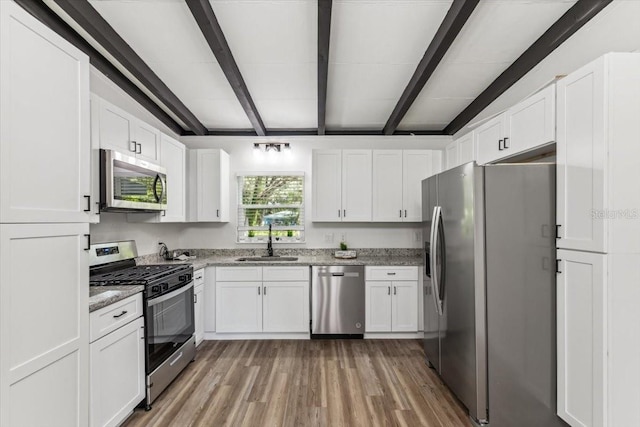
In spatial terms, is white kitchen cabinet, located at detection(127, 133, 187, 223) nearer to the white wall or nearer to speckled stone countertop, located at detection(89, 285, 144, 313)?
the white wall

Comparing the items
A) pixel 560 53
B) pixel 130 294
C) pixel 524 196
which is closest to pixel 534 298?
pixel 524 196

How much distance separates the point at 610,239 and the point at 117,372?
2.94 meters

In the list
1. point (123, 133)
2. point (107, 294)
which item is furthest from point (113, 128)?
point (107, 294)

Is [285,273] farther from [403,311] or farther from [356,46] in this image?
[356,46]

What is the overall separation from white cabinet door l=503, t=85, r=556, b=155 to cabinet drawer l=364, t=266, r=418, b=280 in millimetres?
1799

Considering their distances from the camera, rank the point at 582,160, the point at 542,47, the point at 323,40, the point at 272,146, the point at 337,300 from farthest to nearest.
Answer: the point at 272,146
the point at 337,300
the point at 542,47
the point at 323,40
the point at 582,160

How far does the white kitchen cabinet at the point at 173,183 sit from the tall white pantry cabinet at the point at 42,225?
1583 mm

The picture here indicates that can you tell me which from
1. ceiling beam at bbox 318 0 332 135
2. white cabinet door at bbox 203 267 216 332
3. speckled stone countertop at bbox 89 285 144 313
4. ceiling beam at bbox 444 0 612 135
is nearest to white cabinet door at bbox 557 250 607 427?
ceiling beam at bbox 444 0 612 135

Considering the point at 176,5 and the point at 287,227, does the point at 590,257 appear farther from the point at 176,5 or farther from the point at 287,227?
the point at 287,227

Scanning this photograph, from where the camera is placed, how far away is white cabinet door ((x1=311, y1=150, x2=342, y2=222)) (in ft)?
13.1

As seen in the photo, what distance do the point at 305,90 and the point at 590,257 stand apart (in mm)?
2638

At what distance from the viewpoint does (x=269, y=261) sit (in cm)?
371

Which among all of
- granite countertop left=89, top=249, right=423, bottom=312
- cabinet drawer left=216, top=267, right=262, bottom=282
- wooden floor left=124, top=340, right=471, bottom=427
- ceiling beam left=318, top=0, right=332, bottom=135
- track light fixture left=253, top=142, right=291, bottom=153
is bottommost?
wooden floor left=124, top=340, right=471, bottom=427

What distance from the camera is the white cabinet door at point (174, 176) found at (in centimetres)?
327
